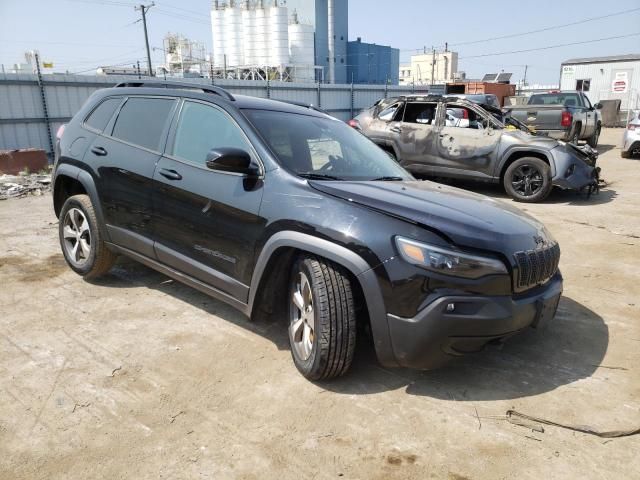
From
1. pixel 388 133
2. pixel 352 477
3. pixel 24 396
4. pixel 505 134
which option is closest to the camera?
pixel 352 477

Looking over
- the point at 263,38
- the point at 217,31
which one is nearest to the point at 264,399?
the point at 263,38

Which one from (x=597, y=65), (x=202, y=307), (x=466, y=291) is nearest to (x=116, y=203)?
(x=202, y=307)

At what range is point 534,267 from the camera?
115 inches

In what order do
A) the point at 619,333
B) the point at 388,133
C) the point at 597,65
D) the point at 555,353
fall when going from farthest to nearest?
the point at 597,65 < the point at 388,133 < the point at 619,333 < the point at 555,353

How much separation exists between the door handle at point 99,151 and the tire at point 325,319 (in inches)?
88.3

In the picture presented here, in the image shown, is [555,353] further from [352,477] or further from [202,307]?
[202,307]

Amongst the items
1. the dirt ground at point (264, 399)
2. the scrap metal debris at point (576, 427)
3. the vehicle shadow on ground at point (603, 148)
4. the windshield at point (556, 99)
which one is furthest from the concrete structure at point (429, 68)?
the scrap metal debris at point (576, 427)

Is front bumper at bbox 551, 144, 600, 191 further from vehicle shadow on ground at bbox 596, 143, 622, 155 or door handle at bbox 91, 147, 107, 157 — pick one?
vehicle shadow on ground at bbox 596, 143, 622, 155

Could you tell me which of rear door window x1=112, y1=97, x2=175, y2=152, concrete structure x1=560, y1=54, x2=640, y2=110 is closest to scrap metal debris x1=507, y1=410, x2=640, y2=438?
rear door window x1=112, y1=97, x2=175, y2=152

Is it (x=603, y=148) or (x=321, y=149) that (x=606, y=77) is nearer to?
(x=603, y=148)

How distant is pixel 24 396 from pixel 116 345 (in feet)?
2.27

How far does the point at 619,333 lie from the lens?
3.78 meters

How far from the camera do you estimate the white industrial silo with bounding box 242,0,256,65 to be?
53.3m

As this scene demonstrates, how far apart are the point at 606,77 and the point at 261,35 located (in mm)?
34029
